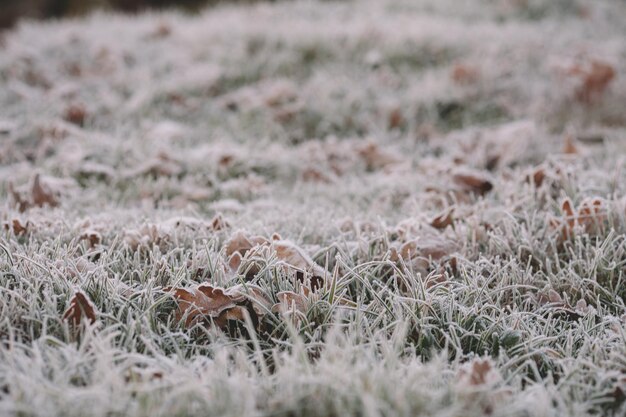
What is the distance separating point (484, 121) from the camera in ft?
14.1

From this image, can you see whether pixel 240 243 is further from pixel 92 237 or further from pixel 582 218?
pixel 582 218

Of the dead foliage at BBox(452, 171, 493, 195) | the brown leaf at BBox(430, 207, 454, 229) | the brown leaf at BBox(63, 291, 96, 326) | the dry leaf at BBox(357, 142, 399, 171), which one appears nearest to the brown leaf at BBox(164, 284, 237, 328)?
the brown leaf at BBox(63, 291, 96, 326)

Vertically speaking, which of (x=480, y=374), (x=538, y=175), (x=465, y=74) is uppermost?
(x=465, y=74)

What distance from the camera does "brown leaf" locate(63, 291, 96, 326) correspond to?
1.62 metres

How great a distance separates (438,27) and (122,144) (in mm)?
3492

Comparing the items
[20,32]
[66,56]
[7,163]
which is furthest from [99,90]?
[20,32]

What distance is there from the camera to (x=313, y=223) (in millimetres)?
2379

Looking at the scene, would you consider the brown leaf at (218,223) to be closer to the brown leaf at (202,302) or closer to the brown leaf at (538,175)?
the brown leaf at (202,302)

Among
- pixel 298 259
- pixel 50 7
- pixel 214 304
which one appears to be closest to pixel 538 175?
pixel 298 259

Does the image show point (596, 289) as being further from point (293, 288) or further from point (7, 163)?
point (7, 163)

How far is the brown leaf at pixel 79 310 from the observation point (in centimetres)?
162

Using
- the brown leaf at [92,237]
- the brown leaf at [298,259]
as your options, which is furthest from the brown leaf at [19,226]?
the brown leaf at [298,259]

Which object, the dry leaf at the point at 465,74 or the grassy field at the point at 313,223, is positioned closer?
the grassy field at the point at 313,223

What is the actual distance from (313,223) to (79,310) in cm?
102
